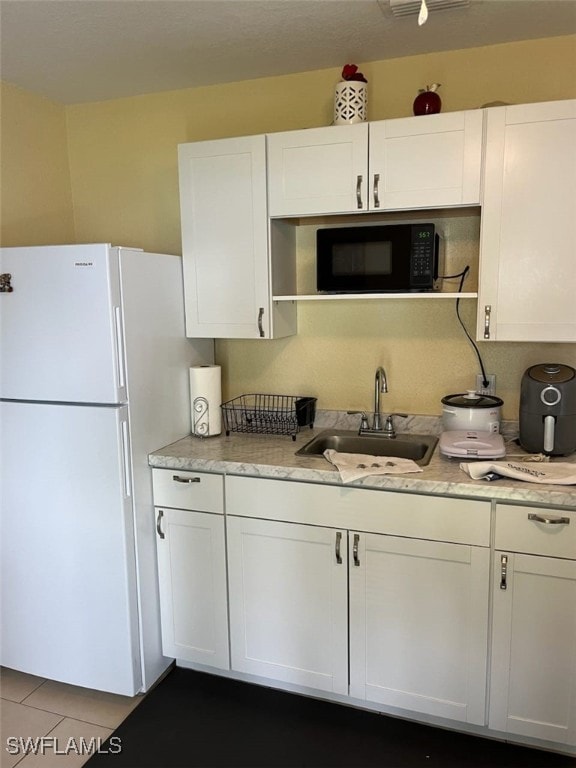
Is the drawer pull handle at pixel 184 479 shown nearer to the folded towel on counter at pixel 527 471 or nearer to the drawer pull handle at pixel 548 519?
the folded towel on counter at pixel 527 471

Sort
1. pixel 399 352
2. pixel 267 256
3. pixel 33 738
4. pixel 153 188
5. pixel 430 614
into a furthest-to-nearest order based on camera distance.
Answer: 1. pixel 153 188
2. pixel 399 352
3. pixel 267 256
4. pixel 33 738
5. pixel 430 614

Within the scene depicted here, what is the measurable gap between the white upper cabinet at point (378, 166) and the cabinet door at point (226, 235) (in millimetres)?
96

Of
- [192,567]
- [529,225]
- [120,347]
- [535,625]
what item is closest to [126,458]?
[120,347]

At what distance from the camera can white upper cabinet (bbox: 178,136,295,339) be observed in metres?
2.35

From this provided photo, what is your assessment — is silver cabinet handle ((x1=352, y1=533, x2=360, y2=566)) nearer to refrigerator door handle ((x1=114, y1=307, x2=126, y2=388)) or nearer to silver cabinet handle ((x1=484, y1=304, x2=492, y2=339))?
silver cabinet handle ((x1=484, y1=304, x2=492, y2=339))

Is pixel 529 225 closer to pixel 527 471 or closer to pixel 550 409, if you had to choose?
pixel 550 409

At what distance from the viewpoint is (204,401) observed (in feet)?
8.41

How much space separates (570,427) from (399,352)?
0.77 m

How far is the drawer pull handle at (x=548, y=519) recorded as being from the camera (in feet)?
6.05

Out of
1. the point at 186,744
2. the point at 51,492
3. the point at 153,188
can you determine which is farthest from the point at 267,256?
the point at 186,744

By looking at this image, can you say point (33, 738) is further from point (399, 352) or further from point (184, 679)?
point (399, 352)

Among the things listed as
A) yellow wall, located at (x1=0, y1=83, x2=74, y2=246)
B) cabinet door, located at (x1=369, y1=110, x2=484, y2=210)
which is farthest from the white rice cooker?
yellow wall, located at (x1=0, y1=83, x2=74, y2=246)

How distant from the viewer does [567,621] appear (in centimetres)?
189

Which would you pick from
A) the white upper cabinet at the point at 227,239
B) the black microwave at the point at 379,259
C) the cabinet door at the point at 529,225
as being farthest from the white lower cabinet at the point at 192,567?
the cabinet door at the point at 529,225
